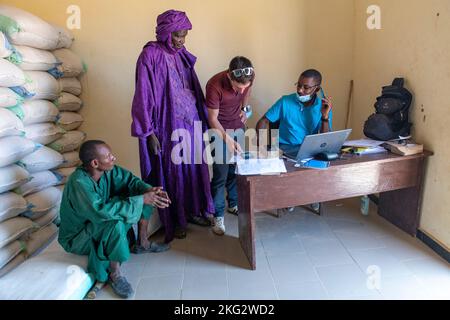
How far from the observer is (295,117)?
2.45m

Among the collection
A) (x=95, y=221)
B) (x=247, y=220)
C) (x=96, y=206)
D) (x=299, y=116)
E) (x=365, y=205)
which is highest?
(x=299, y=116)

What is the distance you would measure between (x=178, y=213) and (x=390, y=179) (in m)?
1.48

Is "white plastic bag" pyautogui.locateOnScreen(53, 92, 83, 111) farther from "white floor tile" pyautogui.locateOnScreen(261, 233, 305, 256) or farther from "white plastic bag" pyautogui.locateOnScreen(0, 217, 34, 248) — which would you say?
"white floor tile" pyautogui.locateOnScreen(261, 233, 305, 256)

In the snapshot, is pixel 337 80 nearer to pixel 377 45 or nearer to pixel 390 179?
pixel 377 45

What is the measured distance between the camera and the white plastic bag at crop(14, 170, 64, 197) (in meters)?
2.07

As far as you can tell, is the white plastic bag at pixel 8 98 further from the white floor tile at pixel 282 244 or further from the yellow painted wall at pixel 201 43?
the white floor tile at pixel 282 244

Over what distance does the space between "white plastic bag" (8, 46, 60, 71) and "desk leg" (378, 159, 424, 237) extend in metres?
2.65

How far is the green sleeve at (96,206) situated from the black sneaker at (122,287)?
0.37 meters

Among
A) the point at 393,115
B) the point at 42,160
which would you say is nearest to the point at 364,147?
the point at 393,115

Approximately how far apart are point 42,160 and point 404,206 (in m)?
2.57

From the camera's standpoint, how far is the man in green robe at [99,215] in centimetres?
176

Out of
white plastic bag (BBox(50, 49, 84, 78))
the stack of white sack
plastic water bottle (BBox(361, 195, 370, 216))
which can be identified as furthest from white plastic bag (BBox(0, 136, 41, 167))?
plastic water bottle (BBox(361, 195, 370, 216))

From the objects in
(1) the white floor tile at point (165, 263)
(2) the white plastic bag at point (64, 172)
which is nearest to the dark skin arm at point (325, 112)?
(1) the white floor tile at point (165, 263)

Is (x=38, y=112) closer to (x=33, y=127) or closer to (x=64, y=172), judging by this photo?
(x=33, y=127)
